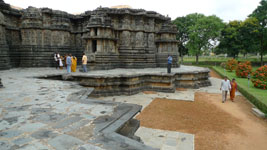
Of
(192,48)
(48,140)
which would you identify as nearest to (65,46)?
(48,140)

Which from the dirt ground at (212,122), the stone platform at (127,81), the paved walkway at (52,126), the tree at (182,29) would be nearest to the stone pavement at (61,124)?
the paved walkway at (52,126)

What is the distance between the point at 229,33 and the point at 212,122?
31.6 meters

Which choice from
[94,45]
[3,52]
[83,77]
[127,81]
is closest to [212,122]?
[127,81]

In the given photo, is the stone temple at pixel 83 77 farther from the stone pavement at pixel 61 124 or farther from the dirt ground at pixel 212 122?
the dirt ground at pixel 212 122

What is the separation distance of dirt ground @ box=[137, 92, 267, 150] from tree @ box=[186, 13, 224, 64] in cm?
Answer: 2489

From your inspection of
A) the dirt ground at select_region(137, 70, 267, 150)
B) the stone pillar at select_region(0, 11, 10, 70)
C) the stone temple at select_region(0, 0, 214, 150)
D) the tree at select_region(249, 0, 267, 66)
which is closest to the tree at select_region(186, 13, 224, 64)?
the tree at select_region(249, 0, 267, 66)

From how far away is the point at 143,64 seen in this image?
16.3 m

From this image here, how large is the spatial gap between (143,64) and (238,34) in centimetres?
2523

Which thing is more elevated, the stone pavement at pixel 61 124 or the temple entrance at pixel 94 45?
the temple entrance at pixel 94 45

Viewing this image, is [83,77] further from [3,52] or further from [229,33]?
[229,33]

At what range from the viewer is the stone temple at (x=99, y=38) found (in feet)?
47.3

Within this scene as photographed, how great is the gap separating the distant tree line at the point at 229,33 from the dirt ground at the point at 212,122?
25.3 m

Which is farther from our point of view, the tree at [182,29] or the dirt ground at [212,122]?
the tree at [182,29]

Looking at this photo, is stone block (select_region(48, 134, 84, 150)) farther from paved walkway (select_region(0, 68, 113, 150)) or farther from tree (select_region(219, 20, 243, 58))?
tree (select_region(219, 20, 243, 58))
